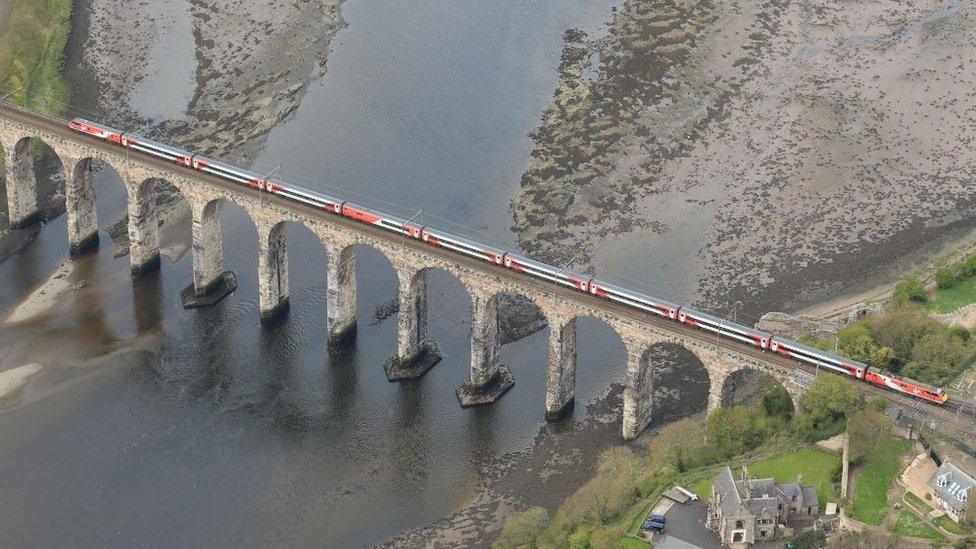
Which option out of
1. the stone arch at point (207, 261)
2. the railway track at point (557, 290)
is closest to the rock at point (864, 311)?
the railway track at point (557, 290)

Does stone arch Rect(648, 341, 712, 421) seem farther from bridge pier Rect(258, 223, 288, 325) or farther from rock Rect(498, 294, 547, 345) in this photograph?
bridge pier Rect(258, 223, 288, 325)

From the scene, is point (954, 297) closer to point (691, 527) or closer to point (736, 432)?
point (736, 432)

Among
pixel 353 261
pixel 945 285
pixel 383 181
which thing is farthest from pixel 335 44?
pixel 945 285

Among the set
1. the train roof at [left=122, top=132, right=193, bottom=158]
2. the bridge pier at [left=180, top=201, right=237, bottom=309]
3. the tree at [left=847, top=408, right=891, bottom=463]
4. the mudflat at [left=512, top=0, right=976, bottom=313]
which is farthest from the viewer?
the mudflat at [left=512, top=0, right=976, bottom=313]

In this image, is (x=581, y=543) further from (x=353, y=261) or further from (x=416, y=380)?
(x=353, y=261)

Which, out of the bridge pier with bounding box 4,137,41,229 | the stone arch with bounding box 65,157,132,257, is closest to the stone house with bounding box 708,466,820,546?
the stone arch with bounding box 65,157,132,257

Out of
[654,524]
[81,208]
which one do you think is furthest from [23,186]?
[654,524]

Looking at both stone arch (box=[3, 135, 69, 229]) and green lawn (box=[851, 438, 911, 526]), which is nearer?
green lawn (box=[851, 438, 911, 526])
